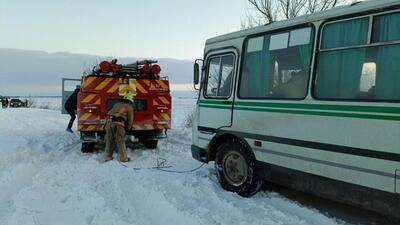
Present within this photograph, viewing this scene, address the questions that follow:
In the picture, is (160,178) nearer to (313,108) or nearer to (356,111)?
(313,108)

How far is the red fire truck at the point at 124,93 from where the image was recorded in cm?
1048

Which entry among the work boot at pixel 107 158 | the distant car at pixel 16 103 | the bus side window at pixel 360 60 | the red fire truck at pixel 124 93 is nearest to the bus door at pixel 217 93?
the bus side window at pixel 360 60

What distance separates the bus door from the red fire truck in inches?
148

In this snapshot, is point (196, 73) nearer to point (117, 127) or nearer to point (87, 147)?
point (117, 127)

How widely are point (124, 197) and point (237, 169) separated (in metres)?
1.79

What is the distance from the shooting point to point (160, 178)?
7652 mm

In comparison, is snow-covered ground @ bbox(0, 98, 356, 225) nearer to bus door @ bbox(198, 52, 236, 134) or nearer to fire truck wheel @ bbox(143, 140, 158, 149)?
bus door @ bbox(198, 52, 236, 134)

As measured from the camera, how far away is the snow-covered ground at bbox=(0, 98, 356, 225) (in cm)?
544

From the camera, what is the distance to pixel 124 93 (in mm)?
10781

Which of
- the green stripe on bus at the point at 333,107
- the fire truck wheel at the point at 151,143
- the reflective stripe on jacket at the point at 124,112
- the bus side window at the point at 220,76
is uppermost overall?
the bus side window at the point at 220,76

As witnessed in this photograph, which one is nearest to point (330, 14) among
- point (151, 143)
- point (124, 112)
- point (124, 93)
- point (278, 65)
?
point (278, 65)

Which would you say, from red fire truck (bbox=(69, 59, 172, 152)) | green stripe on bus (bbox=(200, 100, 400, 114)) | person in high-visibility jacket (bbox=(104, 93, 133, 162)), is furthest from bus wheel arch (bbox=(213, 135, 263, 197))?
red fire truck (bbox=(69, 59, 172, 152))

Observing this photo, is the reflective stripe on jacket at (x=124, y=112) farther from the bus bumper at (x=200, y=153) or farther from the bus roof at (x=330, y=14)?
the bus roof at (x=330, y=14)

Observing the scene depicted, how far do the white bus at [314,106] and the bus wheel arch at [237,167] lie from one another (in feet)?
0.05
